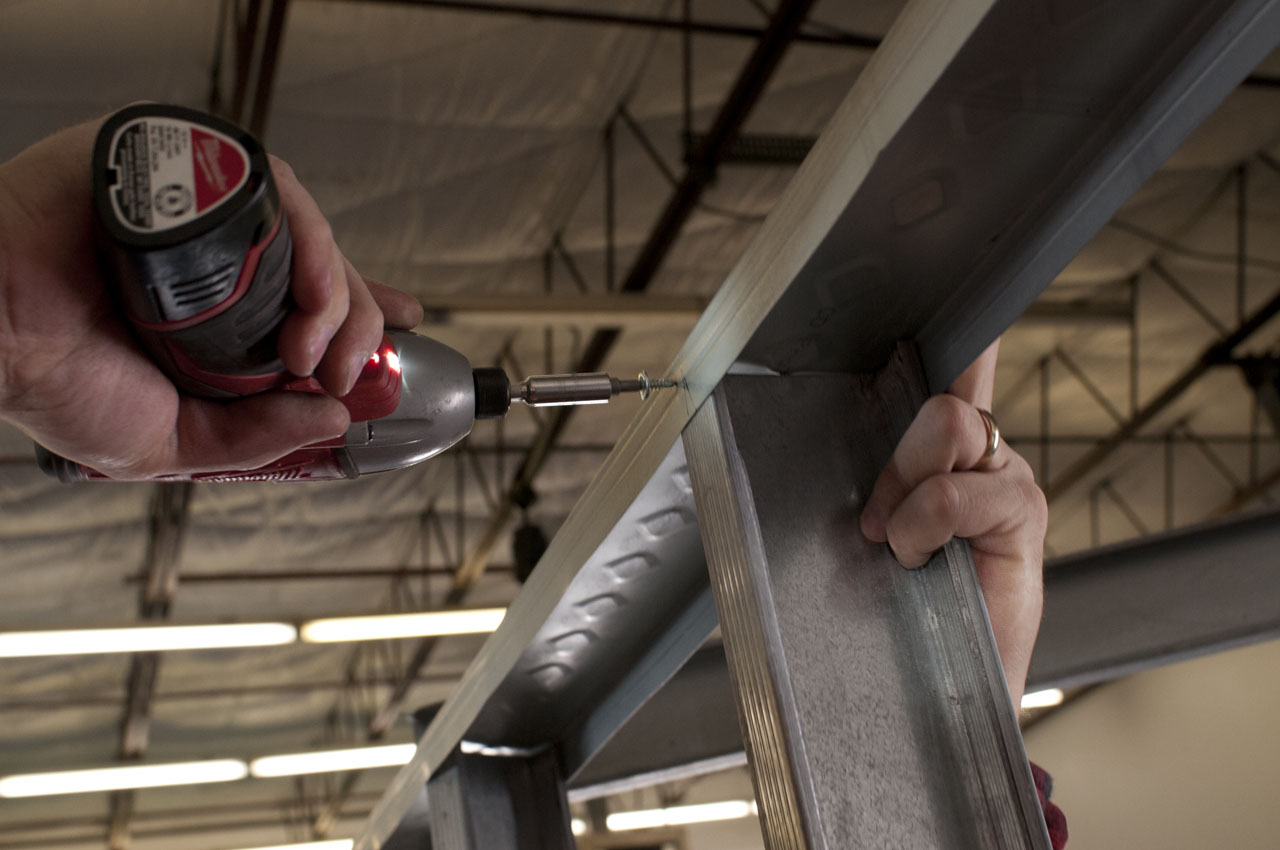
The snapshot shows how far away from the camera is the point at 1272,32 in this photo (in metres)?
0.53

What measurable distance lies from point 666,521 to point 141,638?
4516 mm

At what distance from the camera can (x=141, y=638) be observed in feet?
15.8

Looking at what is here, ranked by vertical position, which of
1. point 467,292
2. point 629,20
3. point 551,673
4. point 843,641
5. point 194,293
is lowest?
point 843,641

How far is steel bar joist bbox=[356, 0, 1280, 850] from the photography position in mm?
552

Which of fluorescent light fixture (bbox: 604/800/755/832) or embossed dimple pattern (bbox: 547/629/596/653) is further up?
fluorescent light fixture (bbox: 604/800/755/832)

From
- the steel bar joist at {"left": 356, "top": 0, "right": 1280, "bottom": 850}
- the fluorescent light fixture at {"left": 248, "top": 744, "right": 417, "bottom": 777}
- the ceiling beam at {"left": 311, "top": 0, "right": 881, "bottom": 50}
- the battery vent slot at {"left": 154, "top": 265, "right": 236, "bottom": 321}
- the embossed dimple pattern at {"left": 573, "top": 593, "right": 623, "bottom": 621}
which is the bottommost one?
the embossed dimple pattern at {"left": 573, "top": 593, "right": 623, "bottom": 621}

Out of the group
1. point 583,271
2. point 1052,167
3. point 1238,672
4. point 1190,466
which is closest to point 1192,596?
point 1052,167

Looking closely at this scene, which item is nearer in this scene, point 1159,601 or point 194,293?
point 194,293

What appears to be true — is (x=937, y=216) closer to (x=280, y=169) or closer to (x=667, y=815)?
(x=280, y=169)

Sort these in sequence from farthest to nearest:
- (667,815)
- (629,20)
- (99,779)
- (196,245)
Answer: (667,815) < (99,779) < (629,20) < (196,245)

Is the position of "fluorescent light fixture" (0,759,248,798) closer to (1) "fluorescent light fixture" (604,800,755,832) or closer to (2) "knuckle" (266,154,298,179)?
(1) "fluorescent light fixture" (604,800,755,832)

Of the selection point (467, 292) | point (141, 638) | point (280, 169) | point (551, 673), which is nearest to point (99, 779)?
point (141, 638)

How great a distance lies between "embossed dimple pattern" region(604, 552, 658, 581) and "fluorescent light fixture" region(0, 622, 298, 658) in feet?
14.3

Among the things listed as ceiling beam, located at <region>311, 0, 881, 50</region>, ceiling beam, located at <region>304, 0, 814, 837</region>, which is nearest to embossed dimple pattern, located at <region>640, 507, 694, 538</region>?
ceiling beam, located at <region>311, 0, 881, 50</region>
